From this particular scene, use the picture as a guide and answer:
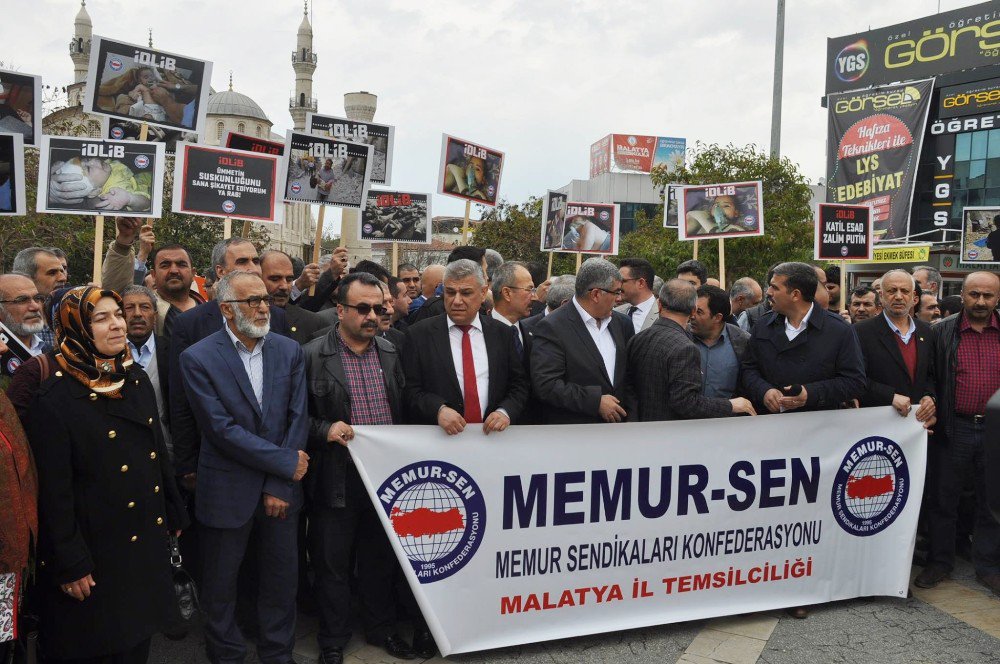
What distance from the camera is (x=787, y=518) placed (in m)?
4.76

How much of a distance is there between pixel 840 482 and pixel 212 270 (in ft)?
13.6

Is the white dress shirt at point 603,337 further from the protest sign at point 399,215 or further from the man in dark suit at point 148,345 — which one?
the protest sign at point 399,215

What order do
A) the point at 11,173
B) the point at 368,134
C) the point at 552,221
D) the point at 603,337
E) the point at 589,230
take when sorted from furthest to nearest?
the point at 552,221 < the point at 589,230 < the point at 368,134 < the point at 11,173 < the point at 603,337

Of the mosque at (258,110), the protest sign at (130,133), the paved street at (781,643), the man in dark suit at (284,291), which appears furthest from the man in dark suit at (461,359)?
the mosque at (258,110)

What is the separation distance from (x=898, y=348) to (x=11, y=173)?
241 inches

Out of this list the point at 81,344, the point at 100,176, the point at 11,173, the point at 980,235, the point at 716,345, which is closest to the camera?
the point at 81,344

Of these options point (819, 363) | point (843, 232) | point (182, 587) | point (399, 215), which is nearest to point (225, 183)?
point (399, 215)

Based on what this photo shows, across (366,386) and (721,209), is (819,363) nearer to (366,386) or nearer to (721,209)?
(366,386)

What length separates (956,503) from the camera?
5.50 meters

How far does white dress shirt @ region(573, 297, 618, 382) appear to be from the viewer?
4.72 metres

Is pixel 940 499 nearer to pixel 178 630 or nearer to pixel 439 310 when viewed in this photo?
pixel 439 310

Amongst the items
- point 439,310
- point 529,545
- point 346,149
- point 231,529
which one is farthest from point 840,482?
point 346,149

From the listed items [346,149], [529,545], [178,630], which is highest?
[346,149]

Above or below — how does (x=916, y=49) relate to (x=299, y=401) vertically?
above
